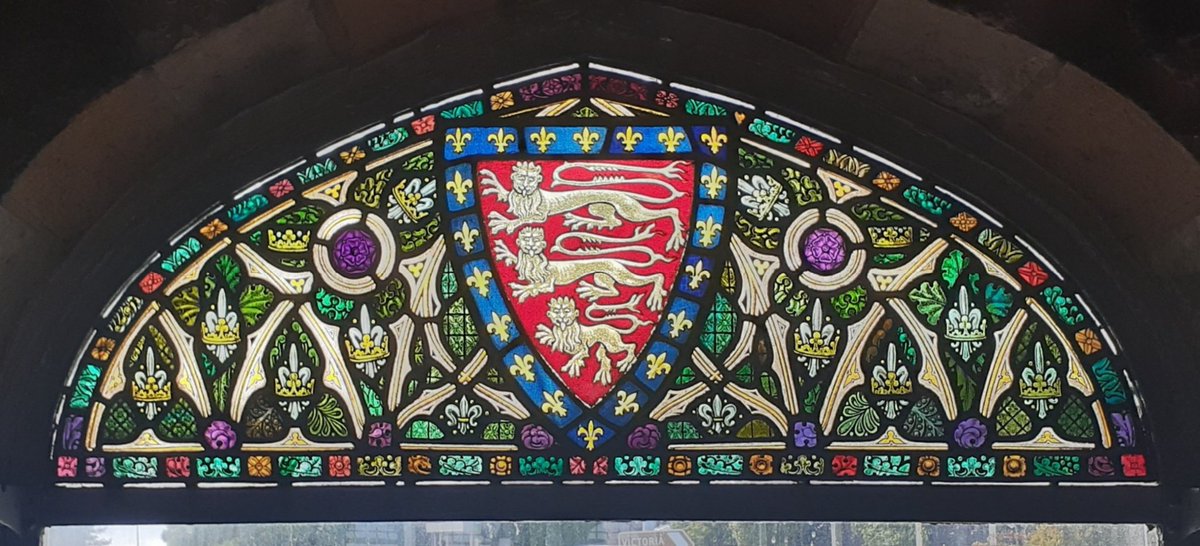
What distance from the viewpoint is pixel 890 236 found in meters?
3.29

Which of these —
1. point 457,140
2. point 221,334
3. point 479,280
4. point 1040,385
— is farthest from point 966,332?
point 221,334

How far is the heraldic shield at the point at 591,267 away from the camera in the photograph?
129 inches

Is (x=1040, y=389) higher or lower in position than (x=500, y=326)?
lower

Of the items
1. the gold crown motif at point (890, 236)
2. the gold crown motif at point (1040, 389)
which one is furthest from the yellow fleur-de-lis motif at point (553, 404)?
the gold crown motif at point (1040, 389)

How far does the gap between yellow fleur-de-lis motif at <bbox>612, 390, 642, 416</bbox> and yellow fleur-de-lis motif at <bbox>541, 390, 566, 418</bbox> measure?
0.13 metres

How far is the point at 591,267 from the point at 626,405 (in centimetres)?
36

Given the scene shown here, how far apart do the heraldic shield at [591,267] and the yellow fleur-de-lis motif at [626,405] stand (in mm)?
47

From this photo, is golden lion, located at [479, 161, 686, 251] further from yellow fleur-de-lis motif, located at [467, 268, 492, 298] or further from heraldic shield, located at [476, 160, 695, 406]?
yellow fleur-de-lis motif, located at [467, 268, 492, 298]

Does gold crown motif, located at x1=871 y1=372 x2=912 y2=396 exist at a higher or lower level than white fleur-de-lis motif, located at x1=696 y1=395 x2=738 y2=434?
higher

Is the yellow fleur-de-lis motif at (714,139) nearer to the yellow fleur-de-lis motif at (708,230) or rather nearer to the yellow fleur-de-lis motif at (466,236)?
the yellow fleur-de-lis motif at (708,230)

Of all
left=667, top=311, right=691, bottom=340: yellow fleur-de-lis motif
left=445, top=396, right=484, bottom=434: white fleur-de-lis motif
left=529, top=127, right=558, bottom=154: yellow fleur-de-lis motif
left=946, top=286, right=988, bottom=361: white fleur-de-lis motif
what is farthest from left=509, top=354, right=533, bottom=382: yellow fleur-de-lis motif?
left=946, top=286, right=988, bottom=361: white fleur-de-lis motif

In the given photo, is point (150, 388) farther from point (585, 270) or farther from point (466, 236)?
point (585, 270)

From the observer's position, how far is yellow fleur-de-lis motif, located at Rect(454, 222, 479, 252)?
10.8 feet

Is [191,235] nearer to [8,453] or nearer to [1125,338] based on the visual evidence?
[8,453]
